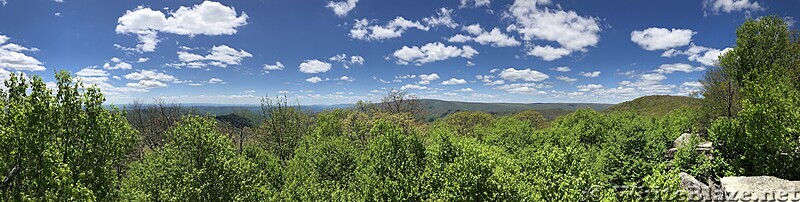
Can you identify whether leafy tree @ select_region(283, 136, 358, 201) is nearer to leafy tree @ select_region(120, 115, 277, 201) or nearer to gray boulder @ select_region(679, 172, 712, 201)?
leafy tree @ select_region(120, 115, 277, 201)

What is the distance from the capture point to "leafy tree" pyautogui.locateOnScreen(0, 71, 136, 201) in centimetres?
1352

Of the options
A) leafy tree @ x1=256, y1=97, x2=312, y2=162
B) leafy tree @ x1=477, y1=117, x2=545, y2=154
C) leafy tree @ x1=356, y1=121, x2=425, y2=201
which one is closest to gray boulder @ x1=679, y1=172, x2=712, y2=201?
leafy tree @ x1=356, y1=121, x2=425, y2=201

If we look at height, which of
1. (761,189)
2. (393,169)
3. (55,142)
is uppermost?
(55,142)

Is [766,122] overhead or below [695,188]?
overhead

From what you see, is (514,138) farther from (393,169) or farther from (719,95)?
(719,95)

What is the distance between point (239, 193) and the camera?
20438 millimetres

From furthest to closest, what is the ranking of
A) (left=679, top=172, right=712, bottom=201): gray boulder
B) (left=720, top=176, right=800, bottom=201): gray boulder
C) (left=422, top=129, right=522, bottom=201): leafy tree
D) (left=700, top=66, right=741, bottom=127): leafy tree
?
(left=700, top=66, right=741, bottom=127): leafy tree, (left=422, top=129, right=522, bottom=201): leafy tree, (left=679, top=172, right=712, bottom=201): gray boulder, (left=720, top=176, right=800, bottom=201): gray boulder

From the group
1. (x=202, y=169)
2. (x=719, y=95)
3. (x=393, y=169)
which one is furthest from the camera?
(x=719, y=95)

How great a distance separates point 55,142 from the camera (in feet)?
49.6

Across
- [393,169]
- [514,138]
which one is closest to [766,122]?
[514,138]

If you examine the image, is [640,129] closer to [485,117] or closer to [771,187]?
[771,187]

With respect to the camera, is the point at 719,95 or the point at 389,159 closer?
the point at 389,159

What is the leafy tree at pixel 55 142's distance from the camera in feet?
44.4

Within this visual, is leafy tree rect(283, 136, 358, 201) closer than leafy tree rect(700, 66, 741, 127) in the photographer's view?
Yes
